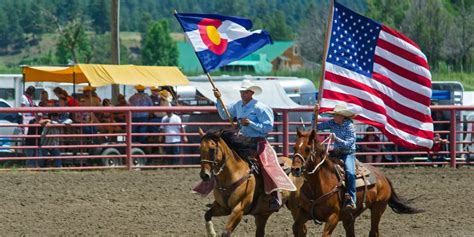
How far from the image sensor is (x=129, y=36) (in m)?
176

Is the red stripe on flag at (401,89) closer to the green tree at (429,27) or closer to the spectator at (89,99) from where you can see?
the spectator at (89,99)

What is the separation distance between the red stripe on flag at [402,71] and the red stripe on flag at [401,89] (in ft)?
0.41

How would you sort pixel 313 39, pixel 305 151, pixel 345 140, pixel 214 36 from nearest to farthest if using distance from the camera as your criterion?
pixel 305 151
pixel 345 140
pixel 214 36
pixel 313 39

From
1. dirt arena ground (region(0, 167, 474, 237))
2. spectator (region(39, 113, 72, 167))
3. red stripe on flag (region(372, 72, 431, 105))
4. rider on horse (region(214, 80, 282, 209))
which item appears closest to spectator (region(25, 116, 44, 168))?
spectator (region(39, 113, 72, 167))

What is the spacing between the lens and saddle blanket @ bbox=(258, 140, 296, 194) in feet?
37.2

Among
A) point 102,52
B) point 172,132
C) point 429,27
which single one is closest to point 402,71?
point 172,132

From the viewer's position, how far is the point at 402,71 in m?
12.0

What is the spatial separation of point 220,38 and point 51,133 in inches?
277

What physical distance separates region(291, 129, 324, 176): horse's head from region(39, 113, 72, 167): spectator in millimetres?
8674

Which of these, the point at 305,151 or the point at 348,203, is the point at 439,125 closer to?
the point at 348,203

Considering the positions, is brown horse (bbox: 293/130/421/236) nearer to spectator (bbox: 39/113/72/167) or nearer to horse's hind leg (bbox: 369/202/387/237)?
horse's hind leg (bbox: 369/202/387/237)

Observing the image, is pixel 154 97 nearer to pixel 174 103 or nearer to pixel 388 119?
pixel 174 103

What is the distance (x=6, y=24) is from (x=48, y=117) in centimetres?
12950

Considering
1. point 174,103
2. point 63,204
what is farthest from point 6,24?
point 63,204
